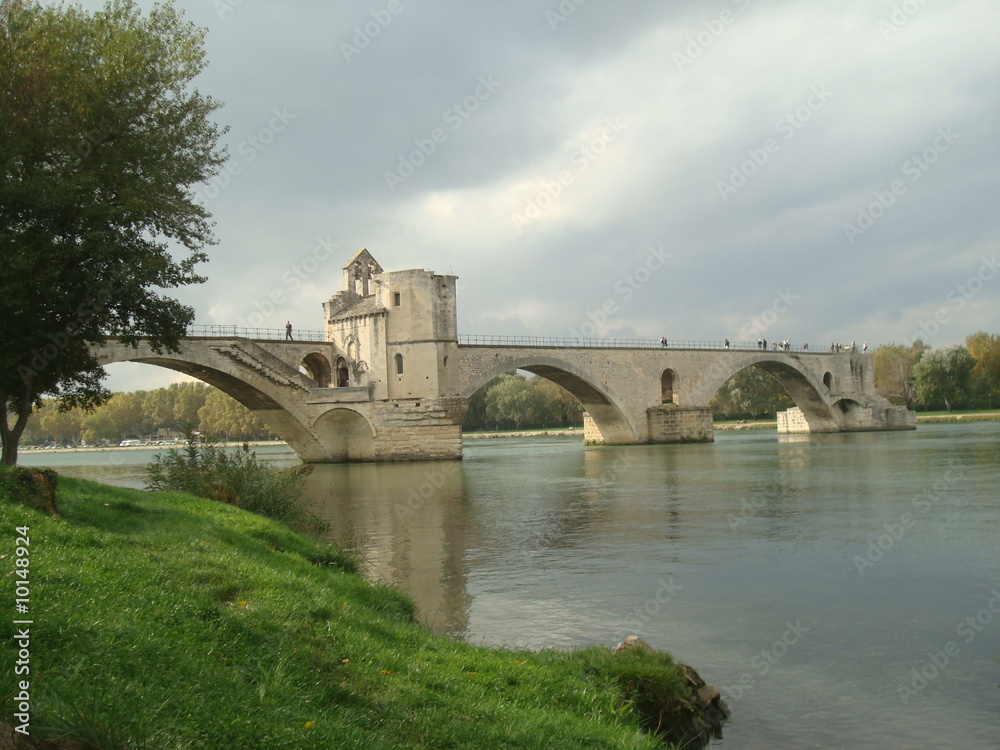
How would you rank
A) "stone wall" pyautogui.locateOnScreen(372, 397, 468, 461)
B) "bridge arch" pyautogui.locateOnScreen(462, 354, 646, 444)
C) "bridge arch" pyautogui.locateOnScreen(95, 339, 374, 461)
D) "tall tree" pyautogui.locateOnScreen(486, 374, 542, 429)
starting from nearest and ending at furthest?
"bridge arch" pyautogui.locateOnScreen(95, 339, 374, 461), "stone wall" pyautogui.locateOnScreen(372, 397, 468, 461), "bridge arch" pyautogui.locateOnScreen(462, 354, 646, 444), "tall tree" pyautogui.locateOnScreen(486, 374, 542, 429)

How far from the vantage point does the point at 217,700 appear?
3.84m

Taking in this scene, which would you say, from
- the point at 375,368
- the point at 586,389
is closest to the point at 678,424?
the point at 586,389

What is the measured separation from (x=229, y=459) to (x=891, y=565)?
9770 millimetres

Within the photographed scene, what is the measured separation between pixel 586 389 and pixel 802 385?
23237 millimetres

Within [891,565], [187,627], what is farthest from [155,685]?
[891,565]

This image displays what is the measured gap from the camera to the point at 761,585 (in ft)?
33.4

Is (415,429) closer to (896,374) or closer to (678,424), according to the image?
(678,424)

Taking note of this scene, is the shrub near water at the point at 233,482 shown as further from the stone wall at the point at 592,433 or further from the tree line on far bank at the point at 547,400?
the tree line on far bank at the point at 547,400

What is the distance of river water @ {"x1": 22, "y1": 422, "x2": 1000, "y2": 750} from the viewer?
6402 mm

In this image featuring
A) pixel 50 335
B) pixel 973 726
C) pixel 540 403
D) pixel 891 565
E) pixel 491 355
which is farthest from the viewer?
pixel 540 403

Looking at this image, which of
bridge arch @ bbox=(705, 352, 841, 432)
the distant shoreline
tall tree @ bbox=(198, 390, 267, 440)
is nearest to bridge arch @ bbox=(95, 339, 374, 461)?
the distant shoreline

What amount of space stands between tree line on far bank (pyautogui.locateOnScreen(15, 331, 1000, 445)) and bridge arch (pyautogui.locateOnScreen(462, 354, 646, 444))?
1572 cm

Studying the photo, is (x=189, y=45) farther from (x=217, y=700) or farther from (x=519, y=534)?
(x=217, y=700)

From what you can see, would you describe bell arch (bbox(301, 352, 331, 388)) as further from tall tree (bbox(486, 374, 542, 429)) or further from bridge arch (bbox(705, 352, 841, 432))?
tall tree (bbox(486, 374, 542, 429))
